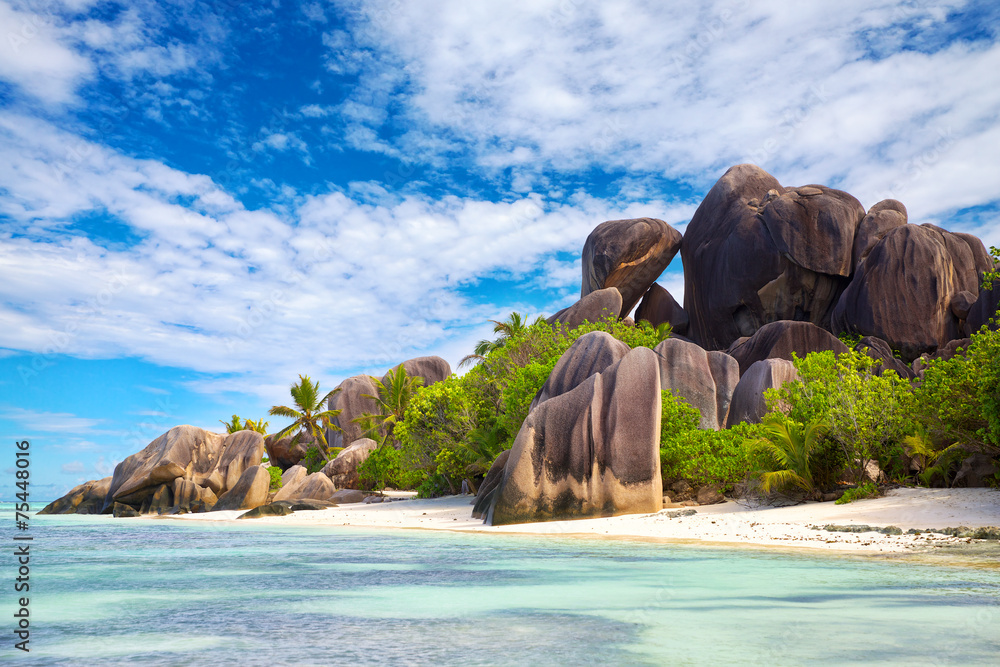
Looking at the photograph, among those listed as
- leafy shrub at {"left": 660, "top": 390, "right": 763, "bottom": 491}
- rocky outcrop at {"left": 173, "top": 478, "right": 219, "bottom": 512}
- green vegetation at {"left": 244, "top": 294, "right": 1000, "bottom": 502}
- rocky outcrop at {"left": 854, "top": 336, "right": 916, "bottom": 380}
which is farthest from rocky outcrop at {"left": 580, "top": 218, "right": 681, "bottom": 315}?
rocky outcrop at {"left": 173, "top": 478, "right": 219, "bottom": 512}

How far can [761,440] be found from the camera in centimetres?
1448

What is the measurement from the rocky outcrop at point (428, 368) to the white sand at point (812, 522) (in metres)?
27.1

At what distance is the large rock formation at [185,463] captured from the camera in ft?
104

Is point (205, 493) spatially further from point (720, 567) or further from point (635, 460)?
point (720, 567)

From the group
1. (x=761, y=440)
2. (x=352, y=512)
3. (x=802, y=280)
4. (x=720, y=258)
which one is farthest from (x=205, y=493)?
(x=802, y=280)

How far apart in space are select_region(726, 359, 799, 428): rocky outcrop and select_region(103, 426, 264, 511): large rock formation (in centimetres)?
2073

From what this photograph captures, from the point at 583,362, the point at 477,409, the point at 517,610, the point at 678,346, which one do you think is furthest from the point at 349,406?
the point at 517,610

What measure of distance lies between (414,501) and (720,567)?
1743 centimetres

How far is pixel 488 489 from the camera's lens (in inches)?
747

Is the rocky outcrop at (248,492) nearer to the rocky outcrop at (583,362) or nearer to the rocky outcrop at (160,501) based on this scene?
the rocky outcrop at (160,501)

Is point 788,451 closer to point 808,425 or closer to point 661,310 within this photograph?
point 808,425

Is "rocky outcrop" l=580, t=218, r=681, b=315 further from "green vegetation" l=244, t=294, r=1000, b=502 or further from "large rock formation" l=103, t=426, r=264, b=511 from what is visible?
"large rock formation" l=103, t=426, r=264, b=511

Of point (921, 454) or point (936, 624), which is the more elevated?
point (921, 454)

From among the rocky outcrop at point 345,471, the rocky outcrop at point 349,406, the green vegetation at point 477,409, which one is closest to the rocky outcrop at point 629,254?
the green vegetation at point 477,409
